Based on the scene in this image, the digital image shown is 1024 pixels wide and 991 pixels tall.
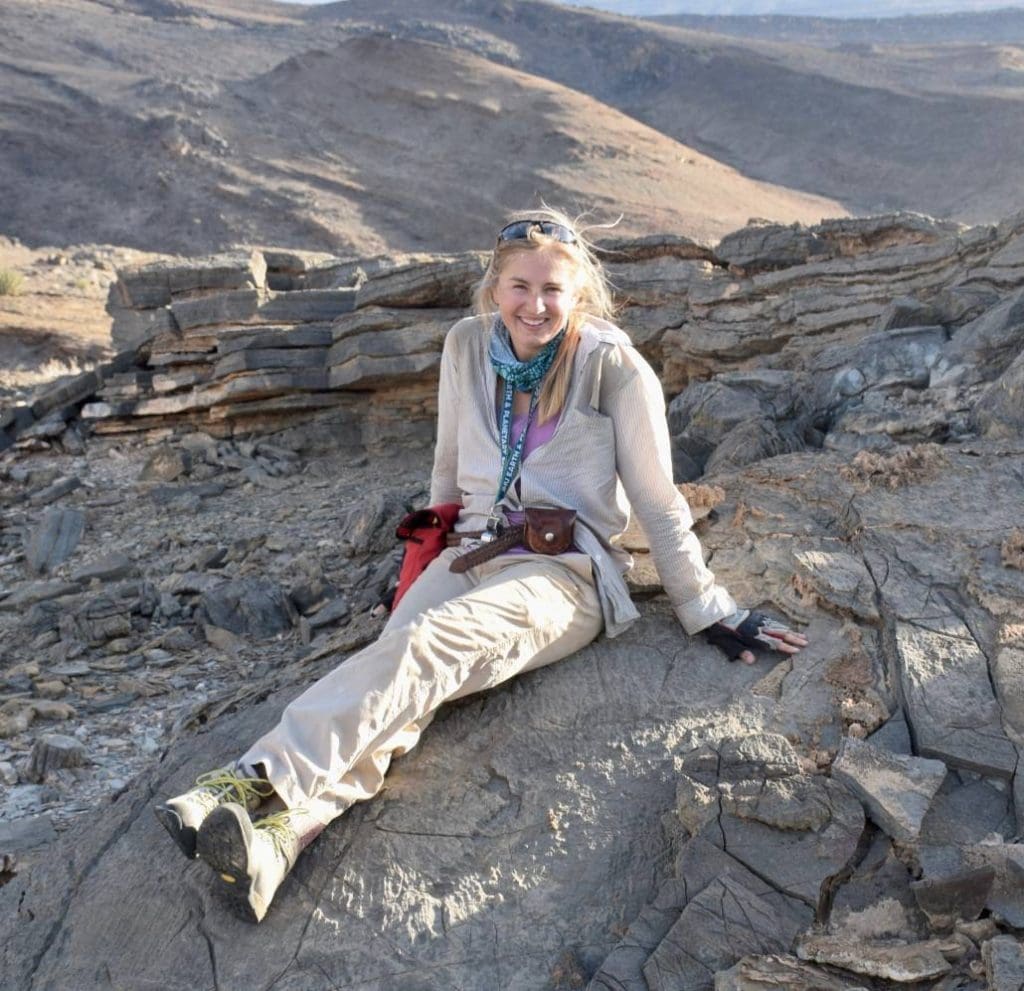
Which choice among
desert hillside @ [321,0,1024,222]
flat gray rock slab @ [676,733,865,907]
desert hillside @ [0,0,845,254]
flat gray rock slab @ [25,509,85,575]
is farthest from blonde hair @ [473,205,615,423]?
desert hillside @ [321,0,1024,222]

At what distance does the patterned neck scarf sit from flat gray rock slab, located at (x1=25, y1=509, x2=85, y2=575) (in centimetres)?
526

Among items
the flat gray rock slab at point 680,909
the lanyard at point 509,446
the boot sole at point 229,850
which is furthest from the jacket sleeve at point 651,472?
the boot sole at point 229,850

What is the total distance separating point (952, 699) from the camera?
3.37m

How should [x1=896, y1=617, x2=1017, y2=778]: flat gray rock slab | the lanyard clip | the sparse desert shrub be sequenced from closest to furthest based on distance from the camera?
[x1=896, y1=617, x2=1017, y2=778]: flat gray rock slab, the lanyard clip, the sparse desert shrub

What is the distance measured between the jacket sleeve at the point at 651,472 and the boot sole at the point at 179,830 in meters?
1.75

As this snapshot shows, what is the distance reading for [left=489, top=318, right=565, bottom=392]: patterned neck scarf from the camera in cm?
376

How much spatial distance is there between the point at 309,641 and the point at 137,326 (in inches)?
285

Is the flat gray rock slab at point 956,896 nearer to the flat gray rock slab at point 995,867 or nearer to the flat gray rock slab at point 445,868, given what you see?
the flat gray rock slab at point 995,867

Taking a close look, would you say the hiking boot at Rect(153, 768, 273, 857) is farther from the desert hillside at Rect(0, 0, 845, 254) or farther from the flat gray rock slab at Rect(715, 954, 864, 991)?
the desert hillside at Rect(0, 0, 845, 254)

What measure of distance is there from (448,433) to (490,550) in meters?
0.61

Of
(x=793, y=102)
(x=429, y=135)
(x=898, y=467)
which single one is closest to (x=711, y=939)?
(x=898, y=467)

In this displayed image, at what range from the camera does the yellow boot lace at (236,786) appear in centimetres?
291

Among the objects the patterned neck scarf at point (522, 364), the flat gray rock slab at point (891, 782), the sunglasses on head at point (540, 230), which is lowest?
the flat gray rock slab at point (891, 782)

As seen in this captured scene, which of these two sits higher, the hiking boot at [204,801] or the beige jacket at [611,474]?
the beige jacket at [611,474]
